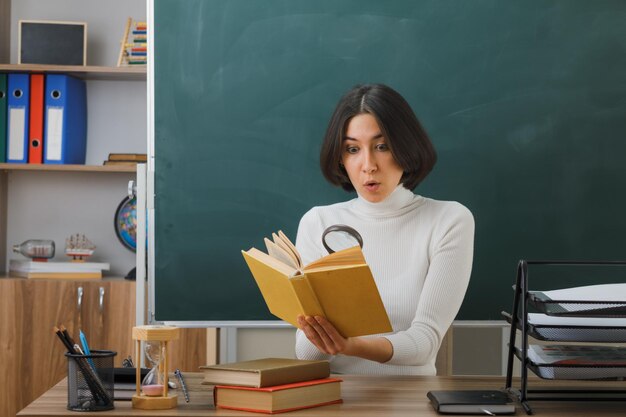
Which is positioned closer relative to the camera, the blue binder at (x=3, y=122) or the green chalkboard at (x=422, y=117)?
the green chalkboard at (x=422, y=117)

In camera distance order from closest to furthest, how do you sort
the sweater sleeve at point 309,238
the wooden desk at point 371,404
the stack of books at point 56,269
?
the wooden desk at point 371,404 < the sweater sleeve at point 309,238 < the stack of books at point 56,269

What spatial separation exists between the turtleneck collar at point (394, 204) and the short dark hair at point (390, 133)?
0.17 feet

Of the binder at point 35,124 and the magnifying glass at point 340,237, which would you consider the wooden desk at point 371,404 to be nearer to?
the magnifying glass at point 340,237

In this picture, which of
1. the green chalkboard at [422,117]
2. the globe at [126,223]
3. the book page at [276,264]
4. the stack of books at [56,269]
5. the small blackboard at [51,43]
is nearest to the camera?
the book page at [276,264]

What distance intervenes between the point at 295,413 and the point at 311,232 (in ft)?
3.38

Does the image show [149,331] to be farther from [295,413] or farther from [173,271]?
[173,271]

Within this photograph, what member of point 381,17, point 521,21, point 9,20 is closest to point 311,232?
point 381,17

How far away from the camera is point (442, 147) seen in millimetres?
2705

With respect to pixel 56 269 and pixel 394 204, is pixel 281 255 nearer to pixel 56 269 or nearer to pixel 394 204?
pixel 394 204

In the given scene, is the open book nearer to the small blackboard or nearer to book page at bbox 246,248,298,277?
book page at bbox 246,248,298,277

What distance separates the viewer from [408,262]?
7.50ft

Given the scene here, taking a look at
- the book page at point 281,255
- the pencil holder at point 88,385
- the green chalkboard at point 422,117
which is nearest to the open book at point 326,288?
the book page at point 281,255

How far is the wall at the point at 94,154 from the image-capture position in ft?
11.8

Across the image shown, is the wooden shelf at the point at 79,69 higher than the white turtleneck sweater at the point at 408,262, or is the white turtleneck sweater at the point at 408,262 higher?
the wooden shelf at the point at 79,69
